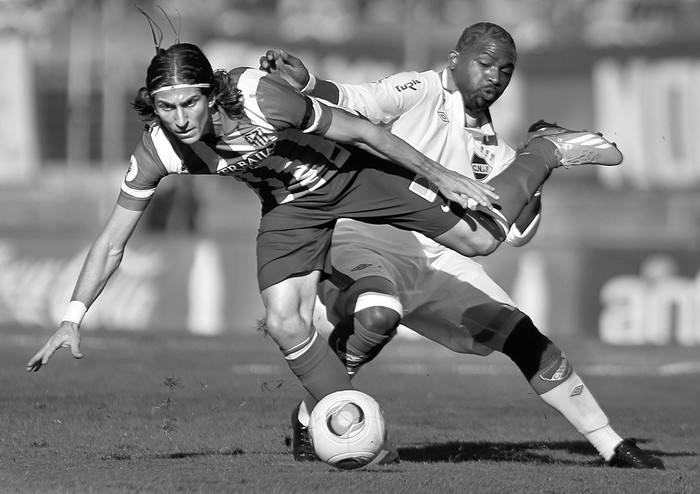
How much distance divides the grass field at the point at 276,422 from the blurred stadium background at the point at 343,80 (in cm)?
109

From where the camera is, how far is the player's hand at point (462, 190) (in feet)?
22.1

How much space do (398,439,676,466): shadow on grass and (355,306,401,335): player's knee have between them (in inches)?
31.5

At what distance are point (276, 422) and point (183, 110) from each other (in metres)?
3.20

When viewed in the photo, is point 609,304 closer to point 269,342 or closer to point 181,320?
point 269,342

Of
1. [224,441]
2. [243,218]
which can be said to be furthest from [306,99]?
[243,218]

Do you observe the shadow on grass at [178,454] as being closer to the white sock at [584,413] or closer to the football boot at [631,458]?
the white sock at [584,413]

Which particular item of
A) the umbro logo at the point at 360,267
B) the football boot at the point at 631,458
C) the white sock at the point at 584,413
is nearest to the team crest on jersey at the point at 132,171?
the umbro logo at the point at 360,267

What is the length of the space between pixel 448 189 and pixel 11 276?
11.9 metres

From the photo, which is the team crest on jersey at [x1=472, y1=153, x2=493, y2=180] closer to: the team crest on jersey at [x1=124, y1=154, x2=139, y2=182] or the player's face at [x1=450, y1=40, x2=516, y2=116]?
the player's face at [x1=450, y1=40, x2=516, y2=116]

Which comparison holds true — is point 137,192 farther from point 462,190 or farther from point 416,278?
point 416,278

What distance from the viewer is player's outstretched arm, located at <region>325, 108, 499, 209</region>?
662 centimetres

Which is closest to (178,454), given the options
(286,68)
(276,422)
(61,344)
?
(61,344)

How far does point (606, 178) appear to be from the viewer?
25250mm

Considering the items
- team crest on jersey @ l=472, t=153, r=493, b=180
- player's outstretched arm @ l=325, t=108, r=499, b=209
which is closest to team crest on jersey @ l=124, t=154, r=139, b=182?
player's outstretched arm @ l=325, t=108, r=499, b=209
